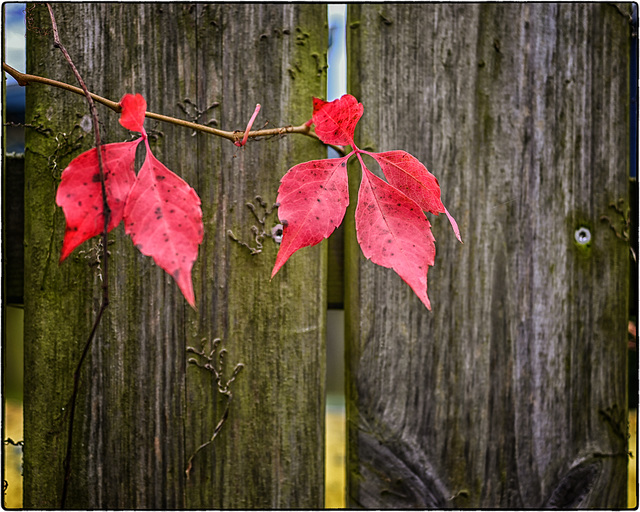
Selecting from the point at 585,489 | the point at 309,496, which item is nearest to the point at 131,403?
the point at 309,496

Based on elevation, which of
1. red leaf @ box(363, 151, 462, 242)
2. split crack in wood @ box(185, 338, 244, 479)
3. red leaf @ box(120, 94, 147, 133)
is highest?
red leaf @ box(120, 94, 147, 133)

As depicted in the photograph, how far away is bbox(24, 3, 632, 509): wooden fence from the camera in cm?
72

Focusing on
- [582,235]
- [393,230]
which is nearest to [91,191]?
[393,230]

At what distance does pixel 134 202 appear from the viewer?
1.22ft

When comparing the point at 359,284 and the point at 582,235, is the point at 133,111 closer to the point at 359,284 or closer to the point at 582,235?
the point at 359,284

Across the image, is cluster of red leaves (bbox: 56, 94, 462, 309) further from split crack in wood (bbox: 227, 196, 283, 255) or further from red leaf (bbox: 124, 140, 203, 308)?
split crack in wood (bbox: 227, 196, 283, 255)

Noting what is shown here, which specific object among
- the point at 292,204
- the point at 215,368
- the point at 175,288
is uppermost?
the point at 292,204

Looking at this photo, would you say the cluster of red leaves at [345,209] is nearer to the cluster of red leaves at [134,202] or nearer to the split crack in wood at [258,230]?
the cluster of red leaves at [134,202]

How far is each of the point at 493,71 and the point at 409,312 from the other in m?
0.51

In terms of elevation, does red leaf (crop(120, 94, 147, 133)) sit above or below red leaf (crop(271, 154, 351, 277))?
above

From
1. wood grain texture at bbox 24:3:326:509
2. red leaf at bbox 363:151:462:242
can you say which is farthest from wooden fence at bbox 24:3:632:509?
red leaf at bbox 363:151:462:242

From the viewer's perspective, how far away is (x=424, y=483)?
76 cm

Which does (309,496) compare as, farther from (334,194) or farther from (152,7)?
(152,7)

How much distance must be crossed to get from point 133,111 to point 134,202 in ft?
0.29
